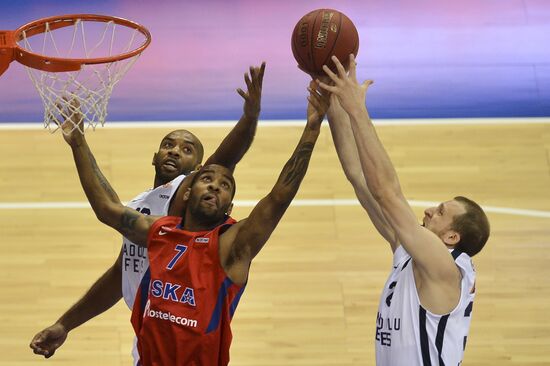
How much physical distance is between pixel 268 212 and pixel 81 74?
3388 millimetres

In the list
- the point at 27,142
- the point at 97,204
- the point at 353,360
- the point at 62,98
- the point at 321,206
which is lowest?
the point at 353,360

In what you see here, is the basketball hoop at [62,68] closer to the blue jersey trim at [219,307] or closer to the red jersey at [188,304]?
the red jersey at [188,304]

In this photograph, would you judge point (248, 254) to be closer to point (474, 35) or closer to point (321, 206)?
point (321, 206)

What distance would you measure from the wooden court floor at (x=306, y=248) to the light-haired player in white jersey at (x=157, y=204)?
1.27 m

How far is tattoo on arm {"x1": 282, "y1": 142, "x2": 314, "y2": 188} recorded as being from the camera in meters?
4.27

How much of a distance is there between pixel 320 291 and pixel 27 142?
2713mm

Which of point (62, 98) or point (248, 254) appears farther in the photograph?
point (62, 98)

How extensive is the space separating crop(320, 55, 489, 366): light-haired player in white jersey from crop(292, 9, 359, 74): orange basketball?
0.56 ft

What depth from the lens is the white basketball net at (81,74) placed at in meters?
4.89

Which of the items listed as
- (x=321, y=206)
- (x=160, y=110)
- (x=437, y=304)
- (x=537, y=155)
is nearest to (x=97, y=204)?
(x=437, y=304)

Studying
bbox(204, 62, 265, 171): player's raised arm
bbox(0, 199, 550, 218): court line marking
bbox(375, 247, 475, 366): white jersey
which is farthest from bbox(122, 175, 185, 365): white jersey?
bbox(0, 199, 550, 218): court line marking

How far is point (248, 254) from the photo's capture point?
430 centimetres

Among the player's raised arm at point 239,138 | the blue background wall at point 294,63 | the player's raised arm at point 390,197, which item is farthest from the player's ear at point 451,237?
the blue background wall at point 294,63

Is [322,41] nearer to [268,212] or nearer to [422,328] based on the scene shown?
[268,212]
